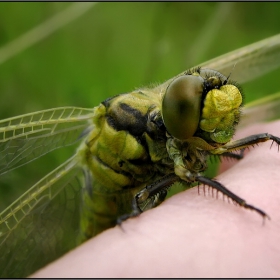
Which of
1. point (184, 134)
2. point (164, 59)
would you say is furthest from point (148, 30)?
point (184, 134)

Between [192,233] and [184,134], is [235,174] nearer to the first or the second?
[184,134]

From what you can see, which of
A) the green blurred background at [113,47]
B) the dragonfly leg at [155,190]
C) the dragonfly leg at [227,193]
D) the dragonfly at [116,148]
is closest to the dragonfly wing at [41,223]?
the dragonfly at [116,148]

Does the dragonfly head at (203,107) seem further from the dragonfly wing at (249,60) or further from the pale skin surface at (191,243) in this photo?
the dragonfly wing at (249,60)

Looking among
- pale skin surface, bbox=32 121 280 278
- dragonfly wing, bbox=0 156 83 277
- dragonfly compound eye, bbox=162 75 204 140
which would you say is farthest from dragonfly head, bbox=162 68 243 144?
dragonfly wing, bbox=0 156 83 277

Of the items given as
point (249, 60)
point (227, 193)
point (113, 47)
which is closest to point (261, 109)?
point (249, 60)

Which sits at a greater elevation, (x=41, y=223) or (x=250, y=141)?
(x=250, y=141)

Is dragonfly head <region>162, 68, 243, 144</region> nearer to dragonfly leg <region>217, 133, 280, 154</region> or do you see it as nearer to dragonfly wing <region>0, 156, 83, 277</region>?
dragonfly leg <region>217, 133, 280, 154</region>

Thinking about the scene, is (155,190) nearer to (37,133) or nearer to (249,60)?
(37,133)
